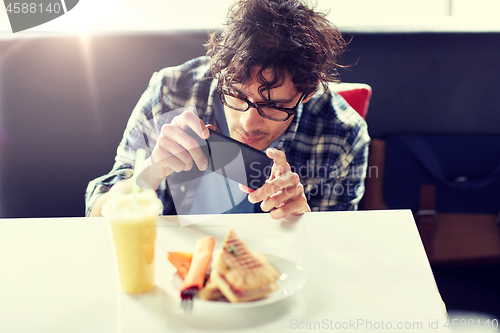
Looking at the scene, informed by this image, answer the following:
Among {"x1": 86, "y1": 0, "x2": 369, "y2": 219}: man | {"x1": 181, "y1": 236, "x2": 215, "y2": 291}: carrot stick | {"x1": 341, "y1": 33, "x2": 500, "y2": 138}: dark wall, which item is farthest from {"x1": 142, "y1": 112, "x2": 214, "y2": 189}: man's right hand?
{"x1": 341, "y1": 33, "x2": 500, "y2": 138}: dark wall

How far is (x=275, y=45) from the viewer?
96cm

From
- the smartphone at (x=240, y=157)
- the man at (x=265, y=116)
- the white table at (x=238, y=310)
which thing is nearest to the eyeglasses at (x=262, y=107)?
the man at (x=265, y=116)

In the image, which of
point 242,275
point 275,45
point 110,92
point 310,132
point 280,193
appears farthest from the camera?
point 110,92

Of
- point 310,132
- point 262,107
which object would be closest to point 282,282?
point 262,107

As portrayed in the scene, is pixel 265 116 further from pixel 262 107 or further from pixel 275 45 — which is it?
pixel 275 45

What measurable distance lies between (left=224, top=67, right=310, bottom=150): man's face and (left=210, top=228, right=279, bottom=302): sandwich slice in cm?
46

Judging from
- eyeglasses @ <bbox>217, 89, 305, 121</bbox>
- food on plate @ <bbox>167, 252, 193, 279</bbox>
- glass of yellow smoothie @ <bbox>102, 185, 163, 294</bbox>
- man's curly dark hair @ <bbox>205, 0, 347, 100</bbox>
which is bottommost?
food on plate @ <bbox>167, 252, 193, 279</bbox>

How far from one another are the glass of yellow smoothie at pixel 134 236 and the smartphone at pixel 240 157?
269 mm

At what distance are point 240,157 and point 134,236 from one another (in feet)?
1.15

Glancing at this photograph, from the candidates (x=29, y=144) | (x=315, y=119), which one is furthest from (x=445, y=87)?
(x=29, y=144)

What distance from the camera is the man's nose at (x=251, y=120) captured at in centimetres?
98

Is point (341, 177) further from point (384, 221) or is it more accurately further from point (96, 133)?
point (96, 133)

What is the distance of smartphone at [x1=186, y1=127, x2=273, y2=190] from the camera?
0.83 meters

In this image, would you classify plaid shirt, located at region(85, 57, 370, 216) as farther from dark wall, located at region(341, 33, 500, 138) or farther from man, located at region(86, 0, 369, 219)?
dark wall, located at region(341, 33, 500, 138)
